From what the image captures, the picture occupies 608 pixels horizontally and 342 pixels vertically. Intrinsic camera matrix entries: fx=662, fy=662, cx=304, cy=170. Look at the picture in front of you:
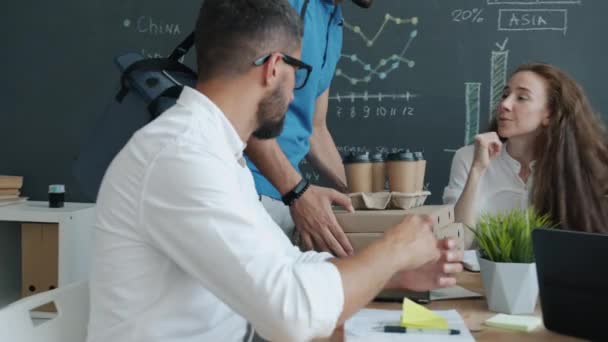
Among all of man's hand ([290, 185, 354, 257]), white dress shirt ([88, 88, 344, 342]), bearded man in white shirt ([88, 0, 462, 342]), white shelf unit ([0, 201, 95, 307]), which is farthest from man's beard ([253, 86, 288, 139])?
white shelf unit ([0, 201, 95, 307])

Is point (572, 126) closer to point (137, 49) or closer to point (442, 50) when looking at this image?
point (442, 50)

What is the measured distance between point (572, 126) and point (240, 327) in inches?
73.8

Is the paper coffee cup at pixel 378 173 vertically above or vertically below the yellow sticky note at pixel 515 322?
above

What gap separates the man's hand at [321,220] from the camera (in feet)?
4.91

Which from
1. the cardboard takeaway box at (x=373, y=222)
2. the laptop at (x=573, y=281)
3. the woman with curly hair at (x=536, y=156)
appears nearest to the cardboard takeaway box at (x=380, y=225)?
the cardboard takeaway box at (x=373, y=222)

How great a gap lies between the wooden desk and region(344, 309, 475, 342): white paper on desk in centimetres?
2

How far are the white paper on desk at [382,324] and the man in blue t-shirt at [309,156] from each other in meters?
0.21

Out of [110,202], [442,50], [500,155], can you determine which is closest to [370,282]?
[110,202]

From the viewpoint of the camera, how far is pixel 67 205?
3.43 m

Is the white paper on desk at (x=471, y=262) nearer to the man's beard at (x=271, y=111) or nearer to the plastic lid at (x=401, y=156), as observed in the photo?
the plastic lid at (x=401, y=156)

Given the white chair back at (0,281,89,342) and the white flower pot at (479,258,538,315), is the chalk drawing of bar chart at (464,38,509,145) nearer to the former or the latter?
the white flower pot at (479,258,538,315)

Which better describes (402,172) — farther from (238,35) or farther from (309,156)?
(309,156)

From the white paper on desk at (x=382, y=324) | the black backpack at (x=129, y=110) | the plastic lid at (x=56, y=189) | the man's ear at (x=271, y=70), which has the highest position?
the man's ear at (x=271, y=70)

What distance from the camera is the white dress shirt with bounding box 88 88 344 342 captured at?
101 cm
